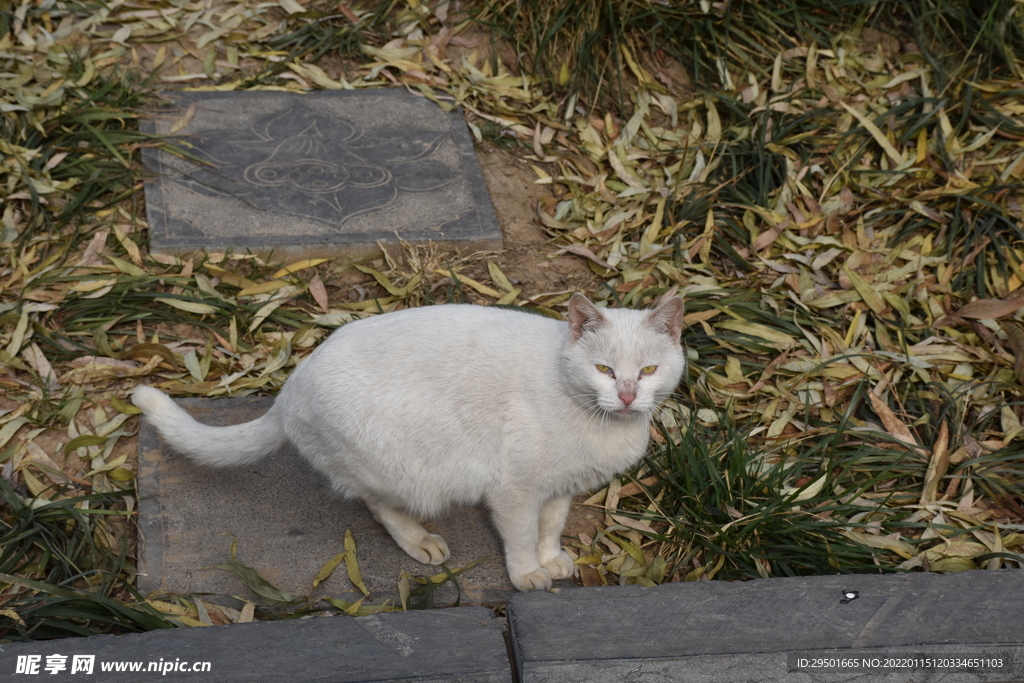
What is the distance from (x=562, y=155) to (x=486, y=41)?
3.16 feet

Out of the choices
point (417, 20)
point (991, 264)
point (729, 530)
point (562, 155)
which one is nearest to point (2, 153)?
point (417, 20)

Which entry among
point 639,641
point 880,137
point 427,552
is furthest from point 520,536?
point 880,137

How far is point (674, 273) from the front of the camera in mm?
3959

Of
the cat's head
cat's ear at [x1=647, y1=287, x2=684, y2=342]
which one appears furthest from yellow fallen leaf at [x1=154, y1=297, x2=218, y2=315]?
cat's ear at [x1=647, y1=287, x2=684, y2=342]

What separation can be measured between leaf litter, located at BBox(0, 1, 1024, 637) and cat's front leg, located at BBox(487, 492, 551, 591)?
26 centimetres

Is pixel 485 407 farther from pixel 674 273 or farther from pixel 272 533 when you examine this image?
pixel 674 273

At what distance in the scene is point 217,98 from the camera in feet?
15.1

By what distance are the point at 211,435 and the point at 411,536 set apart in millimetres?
713

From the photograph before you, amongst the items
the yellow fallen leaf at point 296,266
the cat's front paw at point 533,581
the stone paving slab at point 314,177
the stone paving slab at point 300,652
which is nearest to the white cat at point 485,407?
the cat's front paw at point 533,581

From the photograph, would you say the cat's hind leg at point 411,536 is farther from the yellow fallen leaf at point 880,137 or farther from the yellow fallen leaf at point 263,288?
the yellow fallen leaf at point 880,137

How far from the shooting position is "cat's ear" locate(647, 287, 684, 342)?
8.50 ft

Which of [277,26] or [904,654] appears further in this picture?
[277,26]

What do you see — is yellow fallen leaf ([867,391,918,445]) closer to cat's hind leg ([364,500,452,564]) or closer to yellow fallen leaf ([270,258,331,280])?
cat's hind leg ([364,500,452,564])

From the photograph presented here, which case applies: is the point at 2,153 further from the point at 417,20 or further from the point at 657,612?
the point at 657,612
